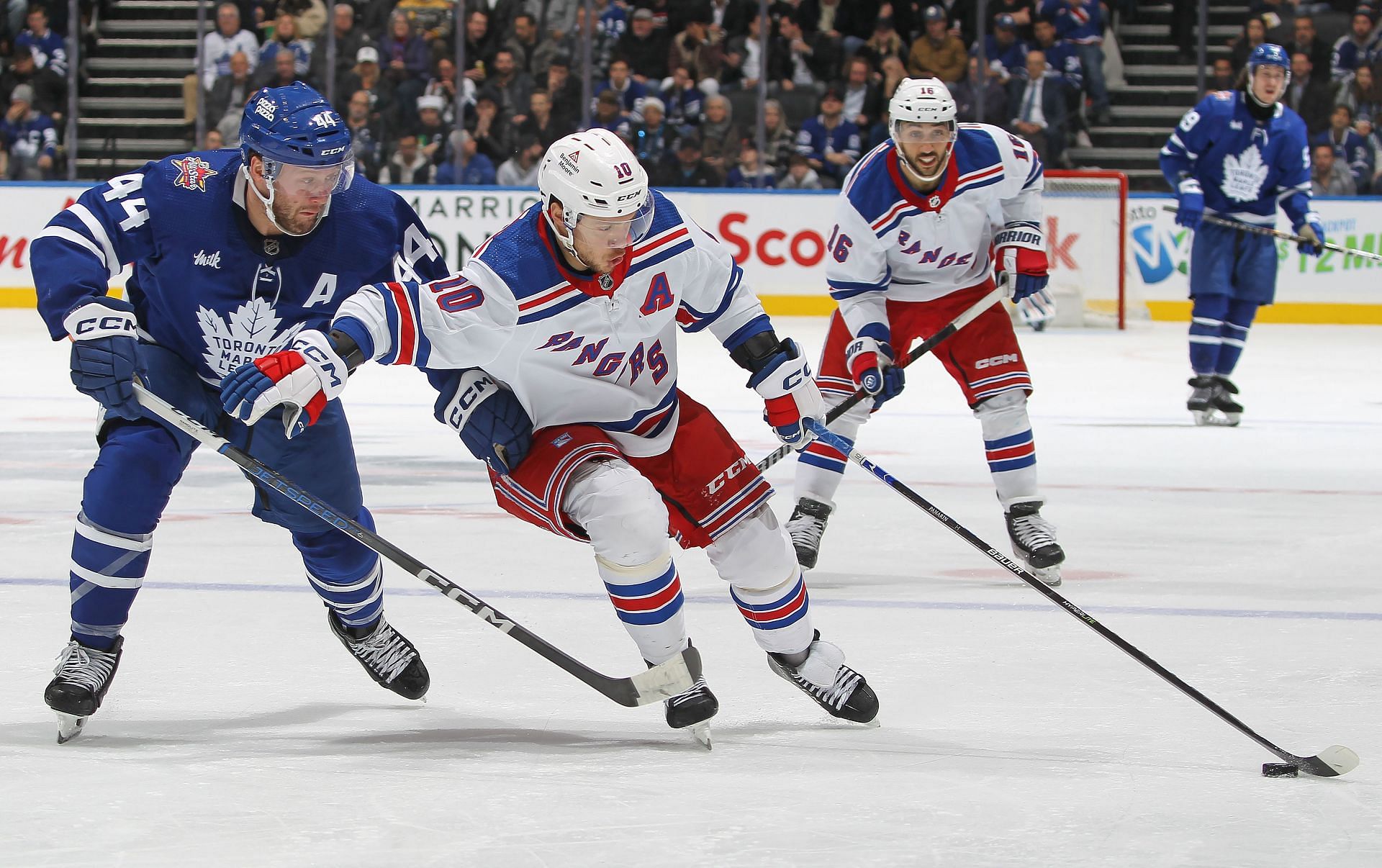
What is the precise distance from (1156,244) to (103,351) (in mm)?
9122

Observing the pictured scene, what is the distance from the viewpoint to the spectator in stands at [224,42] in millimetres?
11844

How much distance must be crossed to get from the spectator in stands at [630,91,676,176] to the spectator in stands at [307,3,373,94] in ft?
5.39

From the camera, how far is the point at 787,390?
3.05 metres

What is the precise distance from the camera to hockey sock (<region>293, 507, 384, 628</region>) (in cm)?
308

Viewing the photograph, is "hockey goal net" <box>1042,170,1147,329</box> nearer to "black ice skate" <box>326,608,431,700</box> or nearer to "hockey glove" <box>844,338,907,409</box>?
"hockey glove" <box>844,338,907,409</box>

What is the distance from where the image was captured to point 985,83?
38.0ft

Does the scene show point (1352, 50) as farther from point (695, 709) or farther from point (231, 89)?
point (695, 709)

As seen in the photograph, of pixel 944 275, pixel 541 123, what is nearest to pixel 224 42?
pixel 541 123

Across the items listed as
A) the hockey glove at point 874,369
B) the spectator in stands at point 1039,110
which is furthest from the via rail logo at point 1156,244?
the hockey glove at point 874,369

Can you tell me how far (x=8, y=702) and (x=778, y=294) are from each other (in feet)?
27.1

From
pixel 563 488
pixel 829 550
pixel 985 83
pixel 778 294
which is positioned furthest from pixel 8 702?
pixel 985 83

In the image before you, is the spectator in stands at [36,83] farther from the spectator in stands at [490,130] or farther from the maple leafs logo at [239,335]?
the maple leafs logo at [239,335]

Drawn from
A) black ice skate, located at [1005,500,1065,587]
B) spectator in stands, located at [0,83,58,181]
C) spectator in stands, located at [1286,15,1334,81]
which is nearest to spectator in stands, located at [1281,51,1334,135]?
spectator in stands, located at [1286,15,1334,81]

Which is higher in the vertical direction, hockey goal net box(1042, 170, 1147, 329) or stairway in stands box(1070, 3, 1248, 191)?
stairway in stands box(1070, 3, 1248, 191)
